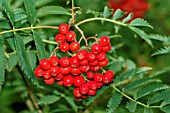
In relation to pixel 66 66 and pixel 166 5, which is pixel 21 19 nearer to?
pixel 66 66

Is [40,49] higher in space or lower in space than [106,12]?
lower

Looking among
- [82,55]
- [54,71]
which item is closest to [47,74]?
[54,71]

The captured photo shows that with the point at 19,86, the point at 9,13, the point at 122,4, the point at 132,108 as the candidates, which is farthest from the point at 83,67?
the point at 122,4

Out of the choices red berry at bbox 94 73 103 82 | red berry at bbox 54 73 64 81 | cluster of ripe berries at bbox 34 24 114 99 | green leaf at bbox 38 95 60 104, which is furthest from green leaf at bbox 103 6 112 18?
green leaf at bbox 38 95 60 104

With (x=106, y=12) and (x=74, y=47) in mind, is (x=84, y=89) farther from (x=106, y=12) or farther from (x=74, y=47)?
(x=106, y=12)

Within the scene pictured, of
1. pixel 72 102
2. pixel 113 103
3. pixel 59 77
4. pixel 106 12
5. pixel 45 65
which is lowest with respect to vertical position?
pixel 72 102

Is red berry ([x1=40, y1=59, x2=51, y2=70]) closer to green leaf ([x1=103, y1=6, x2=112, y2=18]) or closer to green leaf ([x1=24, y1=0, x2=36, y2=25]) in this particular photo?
green leaf ([x1=24, y1=0, x2=36, y2=25])

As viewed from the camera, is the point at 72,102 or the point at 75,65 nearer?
the point at 75,65
